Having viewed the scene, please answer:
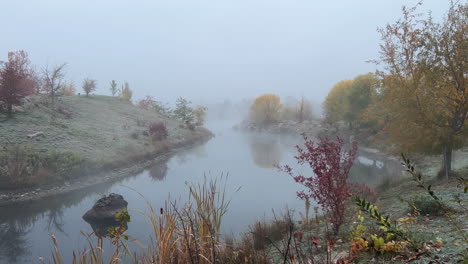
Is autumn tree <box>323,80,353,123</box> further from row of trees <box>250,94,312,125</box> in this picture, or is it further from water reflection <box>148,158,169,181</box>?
water reflection <box>148,158,169,181</box>

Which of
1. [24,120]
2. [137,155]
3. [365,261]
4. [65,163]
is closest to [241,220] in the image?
[365,261]

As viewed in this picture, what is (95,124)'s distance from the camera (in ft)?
91.0

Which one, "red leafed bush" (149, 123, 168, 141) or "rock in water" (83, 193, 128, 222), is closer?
"rock in water" (83, 193, 128, 222)

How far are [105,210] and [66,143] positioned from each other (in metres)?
10.8

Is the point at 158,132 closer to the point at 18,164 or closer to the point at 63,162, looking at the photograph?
the point at 63,162

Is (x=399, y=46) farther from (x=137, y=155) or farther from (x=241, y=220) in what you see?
(x=137, y=155)

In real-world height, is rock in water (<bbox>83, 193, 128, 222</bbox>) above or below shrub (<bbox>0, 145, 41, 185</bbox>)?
below

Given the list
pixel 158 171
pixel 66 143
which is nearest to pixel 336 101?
pixel 158 171

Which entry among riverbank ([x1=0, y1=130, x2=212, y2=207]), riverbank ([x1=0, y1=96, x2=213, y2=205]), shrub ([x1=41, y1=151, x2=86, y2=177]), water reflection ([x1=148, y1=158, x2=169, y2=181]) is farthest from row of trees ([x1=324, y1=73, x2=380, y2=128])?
shrub ([x1=41, y1=151, x2=86, y2=177])

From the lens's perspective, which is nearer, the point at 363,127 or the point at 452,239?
→ the point at 452,239

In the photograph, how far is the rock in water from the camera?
1098cm

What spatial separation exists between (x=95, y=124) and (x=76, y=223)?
61.0ft

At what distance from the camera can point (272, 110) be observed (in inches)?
2532

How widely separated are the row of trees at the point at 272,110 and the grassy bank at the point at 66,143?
105ft
